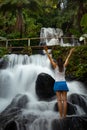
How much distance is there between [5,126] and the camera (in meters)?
9.49

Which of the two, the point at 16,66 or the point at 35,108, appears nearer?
the point at 35,108

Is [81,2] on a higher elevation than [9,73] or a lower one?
higher

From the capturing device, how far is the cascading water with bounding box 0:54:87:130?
9.62 m

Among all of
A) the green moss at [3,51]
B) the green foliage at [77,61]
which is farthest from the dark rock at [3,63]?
the green foliage at [77,61]

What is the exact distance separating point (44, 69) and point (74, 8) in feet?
29.8

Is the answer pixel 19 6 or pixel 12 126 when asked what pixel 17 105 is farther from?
pixel 19 6

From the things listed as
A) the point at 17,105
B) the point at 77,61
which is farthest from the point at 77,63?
the point at 17,105

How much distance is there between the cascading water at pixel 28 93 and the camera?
9617 mm

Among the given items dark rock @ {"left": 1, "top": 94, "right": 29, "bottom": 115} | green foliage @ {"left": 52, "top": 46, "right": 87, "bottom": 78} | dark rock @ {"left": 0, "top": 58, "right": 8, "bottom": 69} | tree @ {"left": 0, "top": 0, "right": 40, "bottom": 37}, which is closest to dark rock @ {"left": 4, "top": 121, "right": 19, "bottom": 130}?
dark rock @ {"left": 1, "top": 94, "right": 29, "bottom": 115}

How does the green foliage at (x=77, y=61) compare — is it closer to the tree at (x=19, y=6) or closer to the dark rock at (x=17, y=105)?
the dark rock at (x=17, y=105)

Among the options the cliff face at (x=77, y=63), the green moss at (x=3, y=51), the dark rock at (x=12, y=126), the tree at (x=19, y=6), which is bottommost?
the dark rock at (x=12, y=126)

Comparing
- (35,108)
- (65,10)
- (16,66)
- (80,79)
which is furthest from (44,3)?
(35,108)

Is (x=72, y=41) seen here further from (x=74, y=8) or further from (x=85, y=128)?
(x=85, y=128)

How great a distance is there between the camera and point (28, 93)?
14398 mm
